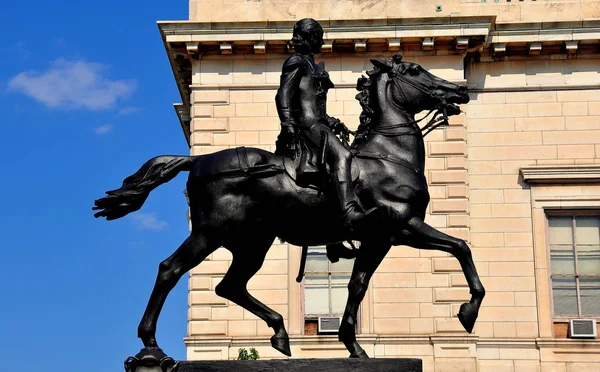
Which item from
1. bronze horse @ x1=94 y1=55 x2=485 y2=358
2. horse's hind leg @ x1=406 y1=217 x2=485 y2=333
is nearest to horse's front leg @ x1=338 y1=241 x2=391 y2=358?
bronze horse @ x1=94 y1=55 x2=485 y2=358

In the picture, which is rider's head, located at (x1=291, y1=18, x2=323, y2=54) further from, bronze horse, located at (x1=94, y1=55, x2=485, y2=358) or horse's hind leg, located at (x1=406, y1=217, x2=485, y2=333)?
horse's hind leg, located at (x1=406, y1=217, x2=485, y2=333)

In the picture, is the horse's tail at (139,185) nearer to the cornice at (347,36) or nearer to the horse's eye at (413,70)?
the horse's eye at (413,70)

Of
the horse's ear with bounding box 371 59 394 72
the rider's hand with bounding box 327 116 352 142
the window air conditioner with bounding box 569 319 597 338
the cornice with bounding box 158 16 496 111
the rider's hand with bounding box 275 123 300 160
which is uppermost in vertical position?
the cornice with bounding box 158 16 496 111

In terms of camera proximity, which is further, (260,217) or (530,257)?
(530,257)

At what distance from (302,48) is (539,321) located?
13374 mm

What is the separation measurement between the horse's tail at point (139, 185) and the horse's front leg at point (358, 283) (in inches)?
81.0

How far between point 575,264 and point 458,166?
10.3ft

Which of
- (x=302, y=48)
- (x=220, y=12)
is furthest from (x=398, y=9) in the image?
(x=302, y=48)

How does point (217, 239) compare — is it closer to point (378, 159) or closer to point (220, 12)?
point (378, 159)

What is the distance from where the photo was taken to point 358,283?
12.6 m

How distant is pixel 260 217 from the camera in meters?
12.4

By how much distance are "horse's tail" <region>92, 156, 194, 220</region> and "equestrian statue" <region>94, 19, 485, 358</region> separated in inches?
0.4

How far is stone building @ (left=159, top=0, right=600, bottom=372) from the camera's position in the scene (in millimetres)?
24781

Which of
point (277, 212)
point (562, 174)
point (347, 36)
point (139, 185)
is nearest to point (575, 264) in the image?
point (562, 174)
